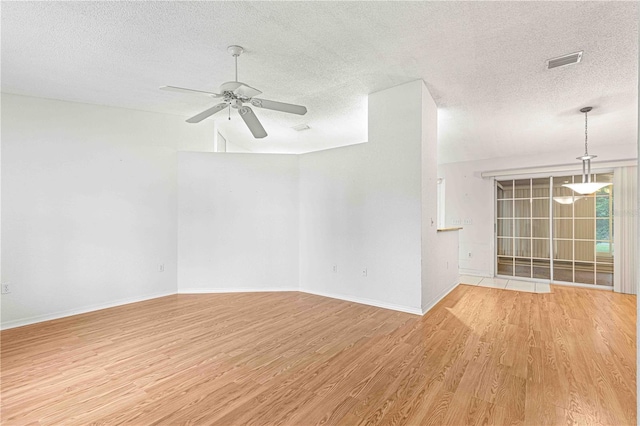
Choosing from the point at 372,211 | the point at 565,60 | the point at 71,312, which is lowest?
the point at 71,312

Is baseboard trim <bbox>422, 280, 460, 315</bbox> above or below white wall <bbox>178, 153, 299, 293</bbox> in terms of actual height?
below

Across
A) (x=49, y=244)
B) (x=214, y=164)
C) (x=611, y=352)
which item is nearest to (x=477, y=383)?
(x=611, y=352)

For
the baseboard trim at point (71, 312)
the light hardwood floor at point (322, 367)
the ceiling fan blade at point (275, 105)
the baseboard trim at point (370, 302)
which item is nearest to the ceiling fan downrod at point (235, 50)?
the ceiling fan blade at point (275, 105)

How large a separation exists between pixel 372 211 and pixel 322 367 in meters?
2.16

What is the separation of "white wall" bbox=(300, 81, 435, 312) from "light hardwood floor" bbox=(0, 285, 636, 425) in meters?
0.45

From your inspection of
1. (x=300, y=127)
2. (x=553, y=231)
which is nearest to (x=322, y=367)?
(x=300, y=127)

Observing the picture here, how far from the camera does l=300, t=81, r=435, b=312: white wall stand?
358cm

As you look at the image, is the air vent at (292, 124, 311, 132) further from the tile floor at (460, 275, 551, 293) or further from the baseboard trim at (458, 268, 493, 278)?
the baseboard trim at (458, 268, 493, 278)

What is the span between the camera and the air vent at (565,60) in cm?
267

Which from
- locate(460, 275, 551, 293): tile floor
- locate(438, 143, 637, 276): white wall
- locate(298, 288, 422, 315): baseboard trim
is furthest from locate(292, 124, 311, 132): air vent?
locate(460, 275, 551, 293): tile floor

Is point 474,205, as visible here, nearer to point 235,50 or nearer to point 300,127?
point 300,127

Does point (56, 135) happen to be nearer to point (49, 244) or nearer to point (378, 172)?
point (49, 244)

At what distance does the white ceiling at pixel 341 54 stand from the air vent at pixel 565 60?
0.23 ft

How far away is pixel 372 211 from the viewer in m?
3.95
